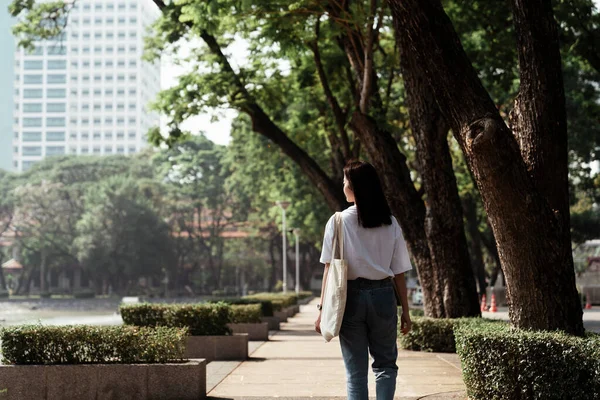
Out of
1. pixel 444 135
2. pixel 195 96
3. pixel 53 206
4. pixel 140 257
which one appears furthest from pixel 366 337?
pixel 53 206

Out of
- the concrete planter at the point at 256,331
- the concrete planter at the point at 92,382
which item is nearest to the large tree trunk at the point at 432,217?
the concrete planter at the point at 256,331

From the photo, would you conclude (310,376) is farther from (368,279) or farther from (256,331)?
(256,331)

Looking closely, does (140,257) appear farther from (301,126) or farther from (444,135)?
(444,135)

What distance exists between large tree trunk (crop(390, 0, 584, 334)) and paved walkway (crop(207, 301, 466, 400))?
1.41 m

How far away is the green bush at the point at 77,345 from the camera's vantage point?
9.48 metres

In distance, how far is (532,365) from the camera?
300 inches

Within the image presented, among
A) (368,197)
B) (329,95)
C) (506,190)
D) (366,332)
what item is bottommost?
(366,332)

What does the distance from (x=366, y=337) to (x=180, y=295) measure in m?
95.9

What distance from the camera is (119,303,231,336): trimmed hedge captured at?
1409 cm

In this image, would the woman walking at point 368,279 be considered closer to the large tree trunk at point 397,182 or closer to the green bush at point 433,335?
the green bush at point 433,335

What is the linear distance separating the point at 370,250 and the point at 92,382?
4.31 meters

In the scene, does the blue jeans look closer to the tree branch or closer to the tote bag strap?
the tote bag strap

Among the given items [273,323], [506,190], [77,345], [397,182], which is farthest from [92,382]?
[273,323]

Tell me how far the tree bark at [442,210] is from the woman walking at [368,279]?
10792 millimetres
